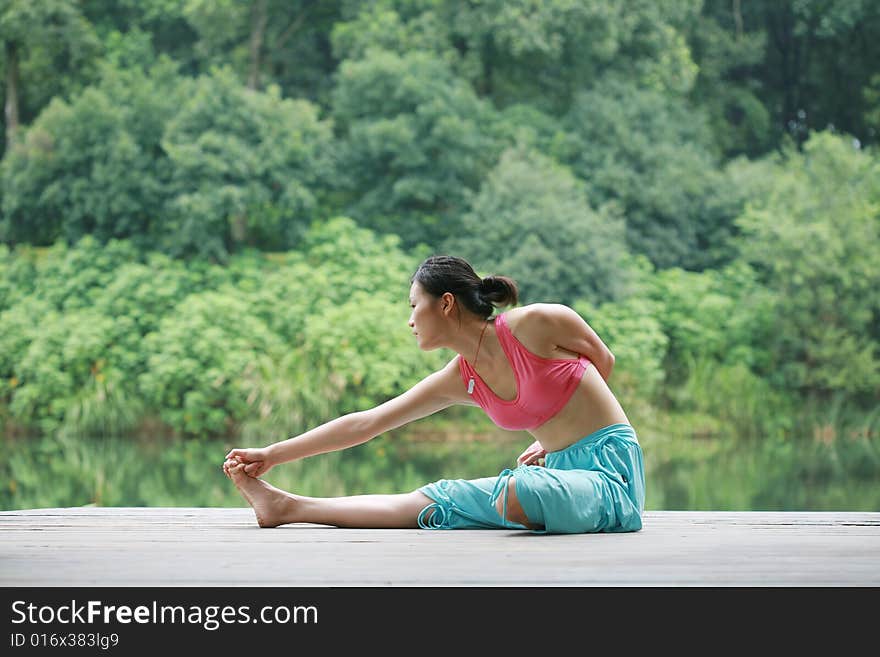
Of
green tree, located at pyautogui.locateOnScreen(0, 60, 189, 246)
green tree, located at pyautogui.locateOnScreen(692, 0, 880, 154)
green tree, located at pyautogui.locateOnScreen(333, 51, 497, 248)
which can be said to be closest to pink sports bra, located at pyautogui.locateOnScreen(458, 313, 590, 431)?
green tree, located at pyautogui.locateOnScreen(333, 51, 497, 248)

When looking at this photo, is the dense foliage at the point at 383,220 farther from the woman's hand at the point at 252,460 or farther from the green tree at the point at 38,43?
the woman's hand at the point at 252,460

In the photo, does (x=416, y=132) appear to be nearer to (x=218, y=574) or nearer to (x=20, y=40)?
(x=20, y=40)

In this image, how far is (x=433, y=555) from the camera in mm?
2035

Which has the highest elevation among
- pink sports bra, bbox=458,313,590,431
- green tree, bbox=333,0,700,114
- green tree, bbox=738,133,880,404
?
green tree, bbox=333,0,700,114

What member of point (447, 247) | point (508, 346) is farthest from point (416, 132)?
point (508, 346)

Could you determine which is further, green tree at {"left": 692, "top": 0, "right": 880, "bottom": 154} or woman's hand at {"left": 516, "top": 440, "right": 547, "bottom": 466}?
green tree at {"left": 692, "top": 0, "right": 880, "bottom": 154}

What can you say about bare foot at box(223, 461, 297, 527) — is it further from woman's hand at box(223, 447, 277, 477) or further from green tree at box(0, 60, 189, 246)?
green tree at box(0, 60, 189, 246)

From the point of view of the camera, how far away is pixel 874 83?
1398cm

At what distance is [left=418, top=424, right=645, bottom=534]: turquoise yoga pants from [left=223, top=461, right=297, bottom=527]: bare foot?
0.31 m

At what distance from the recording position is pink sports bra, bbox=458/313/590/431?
8.04 ft

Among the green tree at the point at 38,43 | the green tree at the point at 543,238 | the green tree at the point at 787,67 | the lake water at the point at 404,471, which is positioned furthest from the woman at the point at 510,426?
the green tree at the point at 787,67

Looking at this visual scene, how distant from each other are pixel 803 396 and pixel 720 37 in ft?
17.3

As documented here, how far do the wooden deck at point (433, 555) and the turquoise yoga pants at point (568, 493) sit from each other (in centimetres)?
5

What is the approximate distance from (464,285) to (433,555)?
0.69 meters
